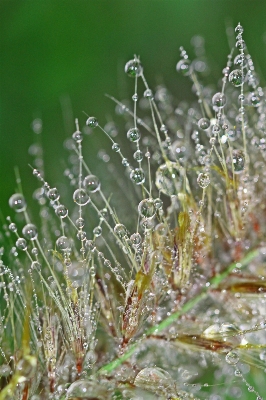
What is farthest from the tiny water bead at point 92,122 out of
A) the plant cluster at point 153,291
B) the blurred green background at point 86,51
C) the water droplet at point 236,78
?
the blurred green background at point 86,51

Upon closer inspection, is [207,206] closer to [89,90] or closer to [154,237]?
[154,237]

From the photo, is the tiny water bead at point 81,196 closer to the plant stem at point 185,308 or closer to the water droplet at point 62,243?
the water droplet at point 62,243

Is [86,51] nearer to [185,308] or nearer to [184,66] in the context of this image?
[184,66]

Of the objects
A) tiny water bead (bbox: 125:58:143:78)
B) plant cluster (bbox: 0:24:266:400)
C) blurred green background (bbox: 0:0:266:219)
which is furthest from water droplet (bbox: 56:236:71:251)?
blurred green background (bbox: 0:0:266:219)

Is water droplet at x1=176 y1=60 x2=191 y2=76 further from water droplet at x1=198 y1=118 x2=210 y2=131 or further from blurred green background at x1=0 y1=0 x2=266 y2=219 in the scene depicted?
blurred green background at x1=0 y1=0 x2=266 y2=219

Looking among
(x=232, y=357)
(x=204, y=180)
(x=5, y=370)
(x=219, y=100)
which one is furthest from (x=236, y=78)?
(x=5, y=370)

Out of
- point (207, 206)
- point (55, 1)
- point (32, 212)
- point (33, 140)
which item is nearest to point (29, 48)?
point (55, 1)
